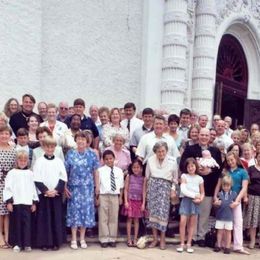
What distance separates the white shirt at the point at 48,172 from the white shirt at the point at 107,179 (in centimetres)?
58

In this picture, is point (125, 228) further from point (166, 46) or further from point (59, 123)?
point (166, 46)

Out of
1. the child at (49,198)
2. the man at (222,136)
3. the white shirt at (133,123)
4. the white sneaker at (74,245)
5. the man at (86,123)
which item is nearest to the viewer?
the child at (49,198)

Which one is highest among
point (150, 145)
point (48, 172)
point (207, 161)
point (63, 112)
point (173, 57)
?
point (173, 57)

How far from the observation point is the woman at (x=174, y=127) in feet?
23.4

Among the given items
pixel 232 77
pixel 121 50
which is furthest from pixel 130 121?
pixel 232 77

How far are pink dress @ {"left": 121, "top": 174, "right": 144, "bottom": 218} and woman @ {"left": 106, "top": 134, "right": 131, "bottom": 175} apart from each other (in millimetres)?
233

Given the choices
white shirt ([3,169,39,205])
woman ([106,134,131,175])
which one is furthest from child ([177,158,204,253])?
white shirt ([3,169,39,205])

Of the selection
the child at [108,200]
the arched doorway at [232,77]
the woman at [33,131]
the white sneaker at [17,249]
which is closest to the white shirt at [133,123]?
the child at [108,200]

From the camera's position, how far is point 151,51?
36.2 feet

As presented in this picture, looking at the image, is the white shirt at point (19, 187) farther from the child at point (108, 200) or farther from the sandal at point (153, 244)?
the sandal at point (153, 244)

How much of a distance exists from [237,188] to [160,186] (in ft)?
3.91

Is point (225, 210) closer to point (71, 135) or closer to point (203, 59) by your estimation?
point (71, 135)

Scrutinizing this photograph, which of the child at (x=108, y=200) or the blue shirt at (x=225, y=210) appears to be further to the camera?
the blue shirt at (x=225, y=210)

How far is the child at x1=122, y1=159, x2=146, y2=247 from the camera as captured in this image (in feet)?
21.8
